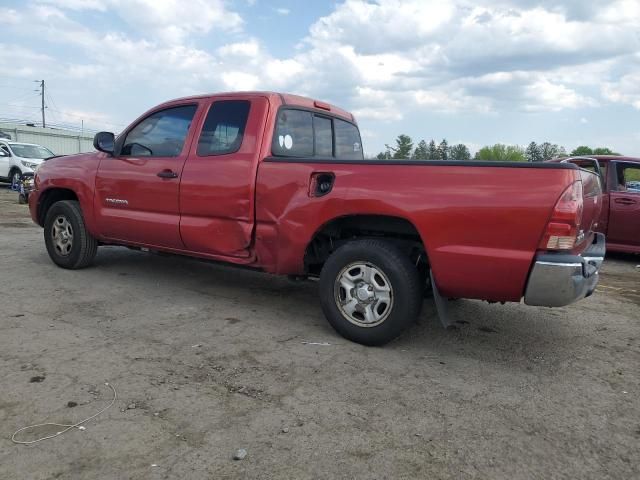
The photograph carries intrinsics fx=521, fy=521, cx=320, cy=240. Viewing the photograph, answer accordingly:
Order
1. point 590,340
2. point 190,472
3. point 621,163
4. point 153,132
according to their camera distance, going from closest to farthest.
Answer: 1. point 190,472
2. point 590,340
3. point 153,132
4. point 621,163

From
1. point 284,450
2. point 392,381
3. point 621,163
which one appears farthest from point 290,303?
point 621,163

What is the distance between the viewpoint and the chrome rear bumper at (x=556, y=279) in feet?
10.3

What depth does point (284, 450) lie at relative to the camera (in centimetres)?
247

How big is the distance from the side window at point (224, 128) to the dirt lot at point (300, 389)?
143 centimetres

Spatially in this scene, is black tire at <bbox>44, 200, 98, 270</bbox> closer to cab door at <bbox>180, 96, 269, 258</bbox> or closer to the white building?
cab door at <bbox>180, 96, 269, 258</bbox>

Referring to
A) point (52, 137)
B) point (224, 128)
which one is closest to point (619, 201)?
point (224, 128)

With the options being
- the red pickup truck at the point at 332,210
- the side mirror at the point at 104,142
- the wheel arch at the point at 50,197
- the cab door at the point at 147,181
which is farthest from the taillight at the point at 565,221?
the wheel arch at the point at 50,197

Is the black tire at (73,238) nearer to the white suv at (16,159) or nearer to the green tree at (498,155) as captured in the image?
the green tree at (498,155)

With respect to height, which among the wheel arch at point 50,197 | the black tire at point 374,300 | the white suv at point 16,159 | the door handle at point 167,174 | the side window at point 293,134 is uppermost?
the white suv at point 16,159

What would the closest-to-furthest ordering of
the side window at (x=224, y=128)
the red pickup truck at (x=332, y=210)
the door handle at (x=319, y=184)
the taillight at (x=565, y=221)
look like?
the taillight at (x=565, y=221)
the red pickup truck at (x=332, y=210)
the door handle at (x=319, y=184)
the side window at (x=224, y=128)

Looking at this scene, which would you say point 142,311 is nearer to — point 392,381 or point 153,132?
point 153,132

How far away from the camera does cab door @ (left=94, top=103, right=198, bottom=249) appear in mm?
4844

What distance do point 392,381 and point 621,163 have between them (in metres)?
6.68

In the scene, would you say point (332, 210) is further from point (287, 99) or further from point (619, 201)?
point (619, 201)
